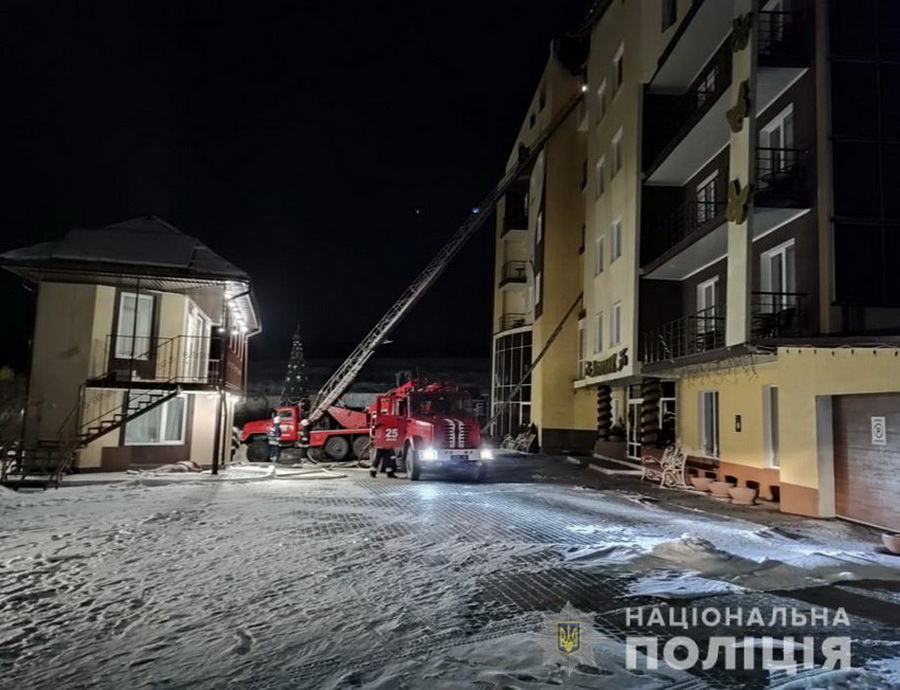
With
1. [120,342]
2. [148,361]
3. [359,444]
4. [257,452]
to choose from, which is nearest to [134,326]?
[120,342]

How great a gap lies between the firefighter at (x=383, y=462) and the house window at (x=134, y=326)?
25.5 feet

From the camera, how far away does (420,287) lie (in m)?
30.4

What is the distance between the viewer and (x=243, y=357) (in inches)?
1155

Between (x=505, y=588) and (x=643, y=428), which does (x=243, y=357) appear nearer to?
(x=643, y=428)

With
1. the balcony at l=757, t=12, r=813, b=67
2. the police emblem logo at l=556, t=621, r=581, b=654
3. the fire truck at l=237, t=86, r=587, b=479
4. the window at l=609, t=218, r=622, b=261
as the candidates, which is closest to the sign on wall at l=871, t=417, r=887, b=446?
the balcony at l=757, t=12, r=813, b=67

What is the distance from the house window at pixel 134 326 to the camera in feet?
62.1

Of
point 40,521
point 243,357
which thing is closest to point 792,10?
point 40,521

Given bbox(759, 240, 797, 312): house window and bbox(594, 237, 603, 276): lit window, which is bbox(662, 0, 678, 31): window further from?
bbox(759, 240, 797, 312): house window

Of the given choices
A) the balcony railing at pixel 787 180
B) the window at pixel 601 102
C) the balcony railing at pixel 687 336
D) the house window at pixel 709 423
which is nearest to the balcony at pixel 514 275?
the window at pixel 601 102

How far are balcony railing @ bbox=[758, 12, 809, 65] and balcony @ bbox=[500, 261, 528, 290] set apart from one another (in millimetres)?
25860

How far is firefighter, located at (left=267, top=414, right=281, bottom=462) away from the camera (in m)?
24.5

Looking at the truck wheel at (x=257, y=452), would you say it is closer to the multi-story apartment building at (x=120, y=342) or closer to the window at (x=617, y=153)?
the multi-story apartment building at (x=120, y=342)

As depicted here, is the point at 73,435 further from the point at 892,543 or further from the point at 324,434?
the point at 892,543

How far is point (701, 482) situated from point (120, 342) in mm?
17233
